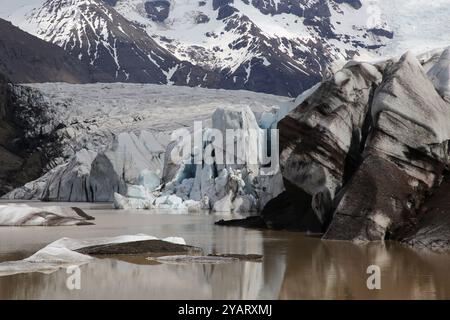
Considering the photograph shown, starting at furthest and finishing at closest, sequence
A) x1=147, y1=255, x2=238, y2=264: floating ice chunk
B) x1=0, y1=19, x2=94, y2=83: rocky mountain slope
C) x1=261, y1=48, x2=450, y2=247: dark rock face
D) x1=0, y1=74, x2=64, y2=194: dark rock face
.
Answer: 1. x1=0, y1=19, x2=94, y2=83: rocky mountain slope
2. x1=0, y1=74, x2=64, y2=194: dark rock face
3. x1=261, y1=48, x2=450, y2=247: dark rock face
4. x1=147, y1=255, x2=238, y2=264: floating ice chunk

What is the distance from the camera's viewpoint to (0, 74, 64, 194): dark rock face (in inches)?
2778

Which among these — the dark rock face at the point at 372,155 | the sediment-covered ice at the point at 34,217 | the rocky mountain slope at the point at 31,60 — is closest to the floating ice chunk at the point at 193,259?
the dark rock face at the point at 372,155

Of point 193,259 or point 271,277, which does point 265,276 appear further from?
point 193,259

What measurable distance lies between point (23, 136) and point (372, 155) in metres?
68.3

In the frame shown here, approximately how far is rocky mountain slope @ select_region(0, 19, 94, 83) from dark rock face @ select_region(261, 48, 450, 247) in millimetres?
157018

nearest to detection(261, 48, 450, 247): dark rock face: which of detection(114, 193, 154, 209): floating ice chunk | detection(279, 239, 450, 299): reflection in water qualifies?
detection(279, 239, 450, 299): reflection in water

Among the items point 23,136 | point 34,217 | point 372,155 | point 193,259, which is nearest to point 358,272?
point 193,259

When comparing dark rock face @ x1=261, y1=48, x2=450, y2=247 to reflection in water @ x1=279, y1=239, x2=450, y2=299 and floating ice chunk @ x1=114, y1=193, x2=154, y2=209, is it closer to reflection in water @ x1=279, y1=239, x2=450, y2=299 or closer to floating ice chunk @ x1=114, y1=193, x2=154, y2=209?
reflection in water @ x1=279, y1=239, x2=450, y2=299

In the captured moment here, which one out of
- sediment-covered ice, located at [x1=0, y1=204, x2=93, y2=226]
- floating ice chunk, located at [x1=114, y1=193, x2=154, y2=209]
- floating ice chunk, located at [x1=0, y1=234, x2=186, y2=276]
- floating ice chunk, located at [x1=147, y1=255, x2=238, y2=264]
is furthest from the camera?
floating ice chunk, located at [x1=114, y1=193, x2=154, y2=209]

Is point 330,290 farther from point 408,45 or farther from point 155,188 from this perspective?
point 408,45

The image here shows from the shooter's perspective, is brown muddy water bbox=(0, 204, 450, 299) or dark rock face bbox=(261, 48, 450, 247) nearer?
brown muddy water bbox=(0, 204, 450, 299)

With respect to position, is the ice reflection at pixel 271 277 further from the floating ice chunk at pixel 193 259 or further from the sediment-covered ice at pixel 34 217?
the sediment-covered ice at pixel 34 217

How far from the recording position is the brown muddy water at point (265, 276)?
816 cm

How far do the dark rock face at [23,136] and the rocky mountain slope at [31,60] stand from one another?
88785 millimetres
